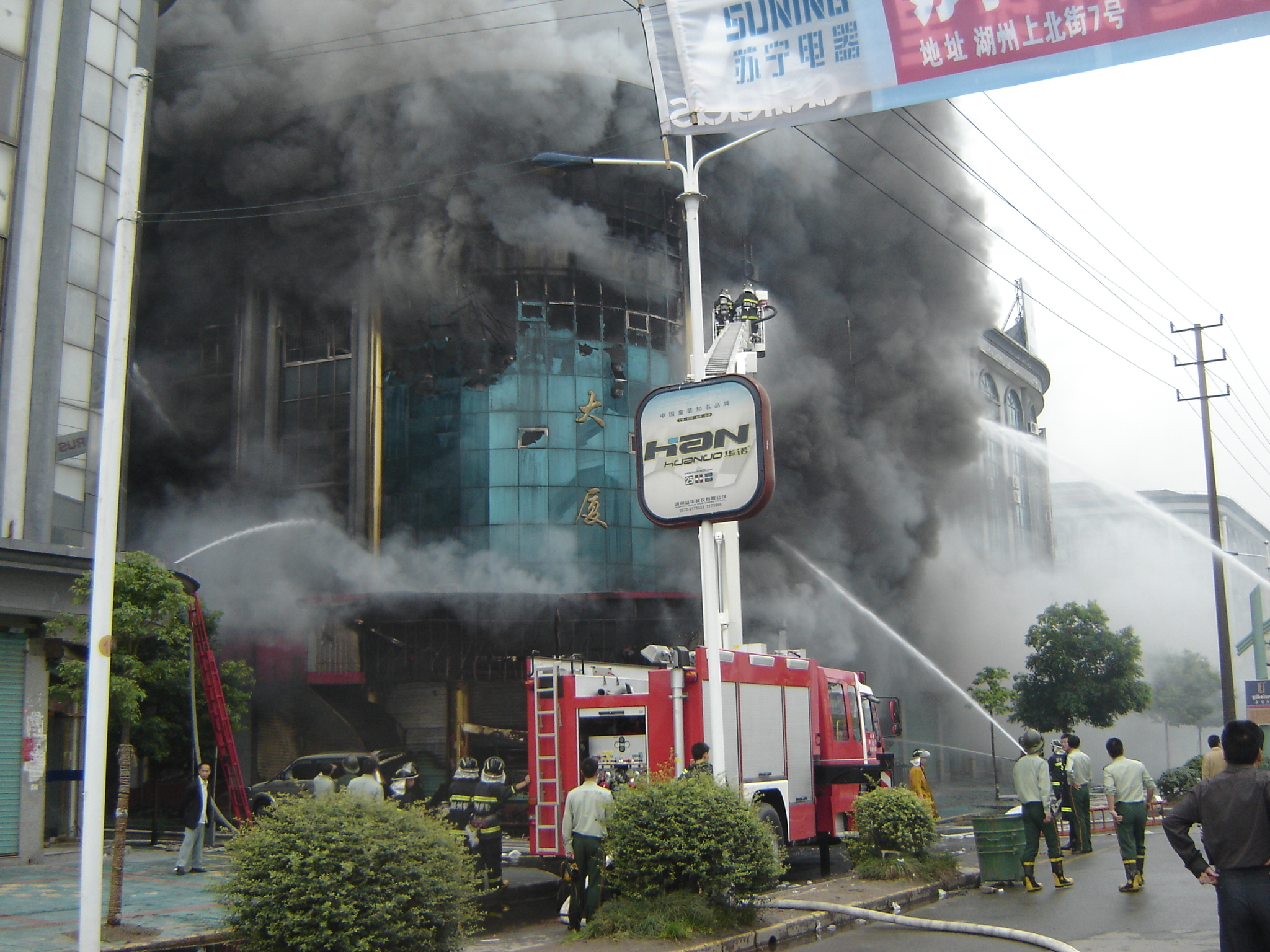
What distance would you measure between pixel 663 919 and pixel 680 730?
2.88 metres

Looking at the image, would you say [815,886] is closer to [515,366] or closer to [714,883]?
[714,883]

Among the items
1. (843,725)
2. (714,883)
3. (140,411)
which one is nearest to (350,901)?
(714,883)

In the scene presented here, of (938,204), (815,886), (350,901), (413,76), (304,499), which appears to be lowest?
(815,886)

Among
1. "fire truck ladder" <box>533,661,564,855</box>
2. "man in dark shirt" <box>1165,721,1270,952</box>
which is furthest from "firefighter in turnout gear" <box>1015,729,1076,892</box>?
"man in dark shirt" <box>1165,721,1270,952</box>

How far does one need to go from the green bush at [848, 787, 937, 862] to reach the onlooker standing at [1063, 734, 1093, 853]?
3108 millimetres

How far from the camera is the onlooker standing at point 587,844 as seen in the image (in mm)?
8680

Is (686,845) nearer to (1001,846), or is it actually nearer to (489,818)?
(489,818)

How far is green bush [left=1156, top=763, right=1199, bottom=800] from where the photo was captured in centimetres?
2075

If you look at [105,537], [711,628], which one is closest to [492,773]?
[711,628]

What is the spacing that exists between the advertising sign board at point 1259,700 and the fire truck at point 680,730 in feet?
53.2

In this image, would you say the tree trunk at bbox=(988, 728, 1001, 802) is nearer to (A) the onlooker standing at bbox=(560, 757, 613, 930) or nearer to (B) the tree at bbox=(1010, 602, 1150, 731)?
(B) the tree at bbox=(1010, 602, 1150, 731)

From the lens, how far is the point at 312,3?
31.5 meters

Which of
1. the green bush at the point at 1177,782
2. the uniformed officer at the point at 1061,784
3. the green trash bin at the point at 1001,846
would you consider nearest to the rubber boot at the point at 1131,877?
the green trash bin at the point at 1001,846

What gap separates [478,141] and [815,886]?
25431 mm
